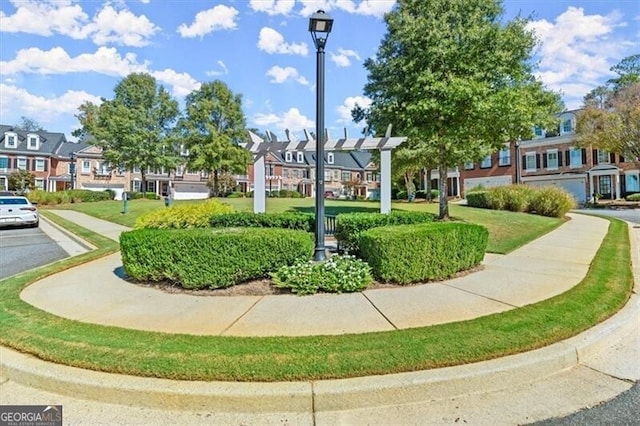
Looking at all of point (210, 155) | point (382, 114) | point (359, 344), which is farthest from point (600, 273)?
point (210, 155)

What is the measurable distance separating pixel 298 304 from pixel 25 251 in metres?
9.04

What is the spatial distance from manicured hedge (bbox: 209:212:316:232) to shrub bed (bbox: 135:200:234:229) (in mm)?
236

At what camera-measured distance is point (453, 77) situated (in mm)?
12219

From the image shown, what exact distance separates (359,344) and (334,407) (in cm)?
78

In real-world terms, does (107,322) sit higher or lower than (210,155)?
lower

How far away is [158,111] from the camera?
3884 centimetres

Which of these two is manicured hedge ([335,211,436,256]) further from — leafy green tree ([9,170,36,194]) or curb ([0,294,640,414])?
leafy green tree ([9,170,36,194])

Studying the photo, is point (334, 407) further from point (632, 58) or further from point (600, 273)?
point (632, 58)

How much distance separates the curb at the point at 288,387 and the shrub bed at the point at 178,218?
451 centimetres

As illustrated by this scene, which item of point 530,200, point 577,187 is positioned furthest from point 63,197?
point 577,187

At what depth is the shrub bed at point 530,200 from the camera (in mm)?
16672

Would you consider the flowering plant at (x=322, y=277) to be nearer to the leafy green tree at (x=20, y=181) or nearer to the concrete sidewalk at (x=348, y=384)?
the concrete sidewalk at (x=348, y=384)

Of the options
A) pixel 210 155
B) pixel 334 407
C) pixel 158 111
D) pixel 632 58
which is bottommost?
pixel 334 407

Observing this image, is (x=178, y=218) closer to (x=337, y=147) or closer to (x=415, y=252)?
(x=337, y=147)
